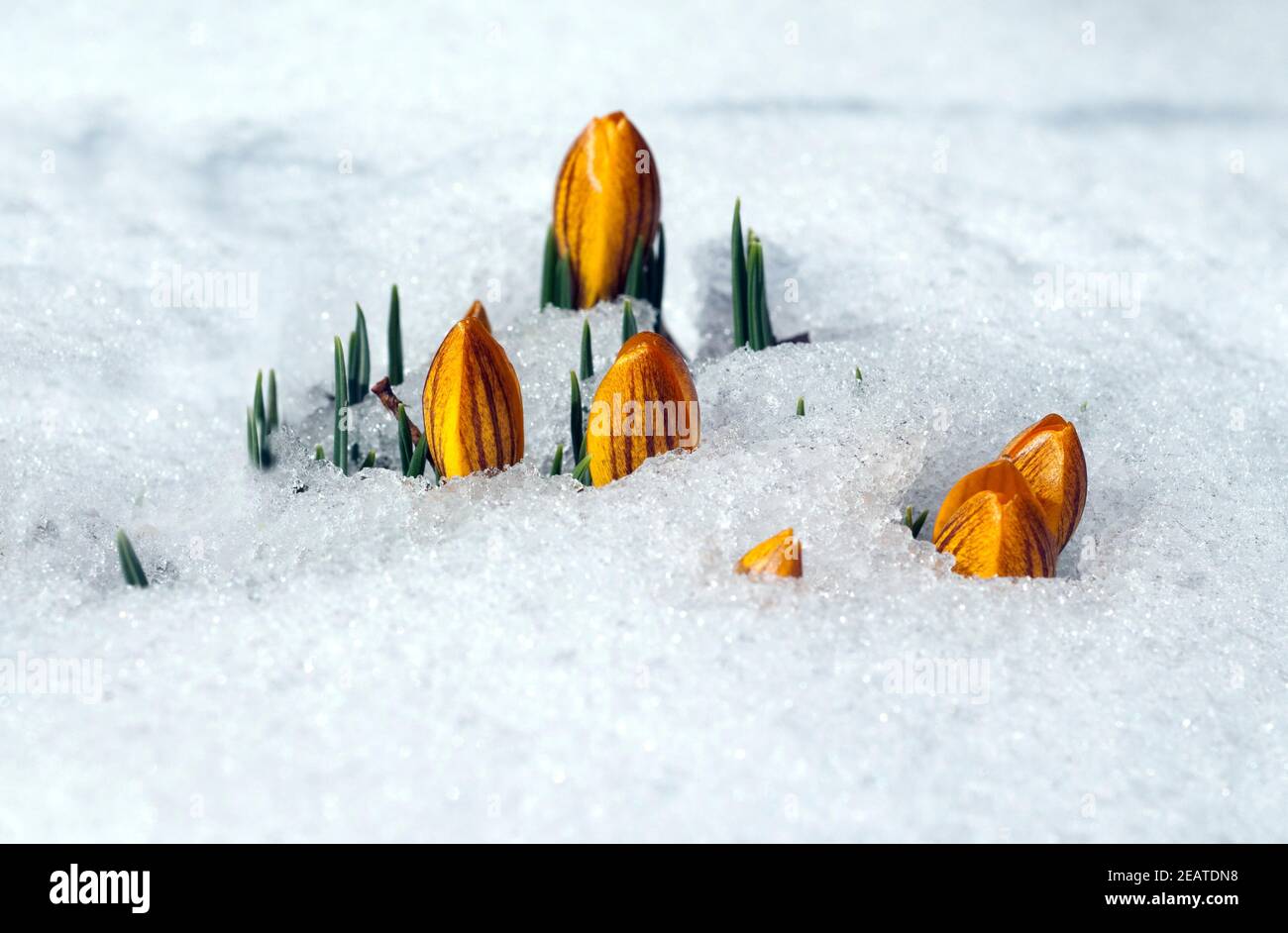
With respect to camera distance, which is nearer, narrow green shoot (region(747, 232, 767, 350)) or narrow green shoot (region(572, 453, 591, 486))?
narrow green shoot (region(572, 453, 591, 486))

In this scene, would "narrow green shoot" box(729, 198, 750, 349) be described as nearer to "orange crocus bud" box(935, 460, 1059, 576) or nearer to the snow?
the snow

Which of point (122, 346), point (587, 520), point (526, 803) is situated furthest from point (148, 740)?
point (122, 346)

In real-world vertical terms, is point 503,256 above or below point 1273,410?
above

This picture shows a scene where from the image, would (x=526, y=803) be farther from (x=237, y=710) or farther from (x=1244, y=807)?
(x=1244, y=807)

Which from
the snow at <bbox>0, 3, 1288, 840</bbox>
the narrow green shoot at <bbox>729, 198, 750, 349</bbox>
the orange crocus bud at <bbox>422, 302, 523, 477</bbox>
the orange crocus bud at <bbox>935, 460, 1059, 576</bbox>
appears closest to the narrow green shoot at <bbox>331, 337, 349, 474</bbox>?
the snow at <bbox>0, 3, 1288, 840</bbox>

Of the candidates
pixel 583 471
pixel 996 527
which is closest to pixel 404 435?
pixel 583 471

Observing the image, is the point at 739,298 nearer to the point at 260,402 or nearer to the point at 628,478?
the point at 628,478

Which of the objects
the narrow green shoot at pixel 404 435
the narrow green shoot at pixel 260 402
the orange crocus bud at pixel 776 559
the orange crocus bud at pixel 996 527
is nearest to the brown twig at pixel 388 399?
the narrow green shoot at pixel 404 435
